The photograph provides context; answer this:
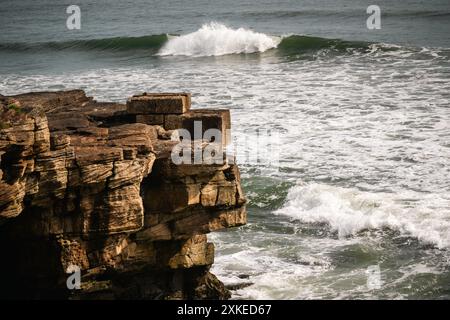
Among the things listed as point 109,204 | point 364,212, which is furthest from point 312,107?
point 109,204

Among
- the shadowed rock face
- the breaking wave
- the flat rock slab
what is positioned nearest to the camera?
the shadowed rock face

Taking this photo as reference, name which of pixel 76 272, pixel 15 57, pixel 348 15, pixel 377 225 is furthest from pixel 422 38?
pixel 76 272

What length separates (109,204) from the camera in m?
11.7

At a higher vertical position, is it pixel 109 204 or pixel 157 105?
pixel 157 105

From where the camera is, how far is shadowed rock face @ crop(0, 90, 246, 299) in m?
11.1

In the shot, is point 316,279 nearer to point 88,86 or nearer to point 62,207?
point 62,207

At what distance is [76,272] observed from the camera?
1202cm

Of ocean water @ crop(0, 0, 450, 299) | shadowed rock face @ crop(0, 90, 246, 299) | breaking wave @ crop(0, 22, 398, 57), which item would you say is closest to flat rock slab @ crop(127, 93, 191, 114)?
shadowed rock face @ crop(0, 90, 246, 299)

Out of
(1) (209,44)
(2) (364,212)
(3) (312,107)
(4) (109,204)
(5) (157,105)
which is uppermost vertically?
(5) (157,105)

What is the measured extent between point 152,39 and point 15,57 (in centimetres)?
756

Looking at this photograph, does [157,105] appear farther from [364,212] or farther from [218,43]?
[218,43]

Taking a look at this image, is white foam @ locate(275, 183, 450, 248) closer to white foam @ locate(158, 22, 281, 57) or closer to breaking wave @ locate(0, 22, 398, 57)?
breaking wave @ locate(0, 22, 398, 57)

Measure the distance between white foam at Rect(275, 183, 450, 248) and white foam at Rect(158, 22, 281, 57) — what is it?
83.7 feet

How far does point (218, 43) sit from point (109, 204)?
113ft
